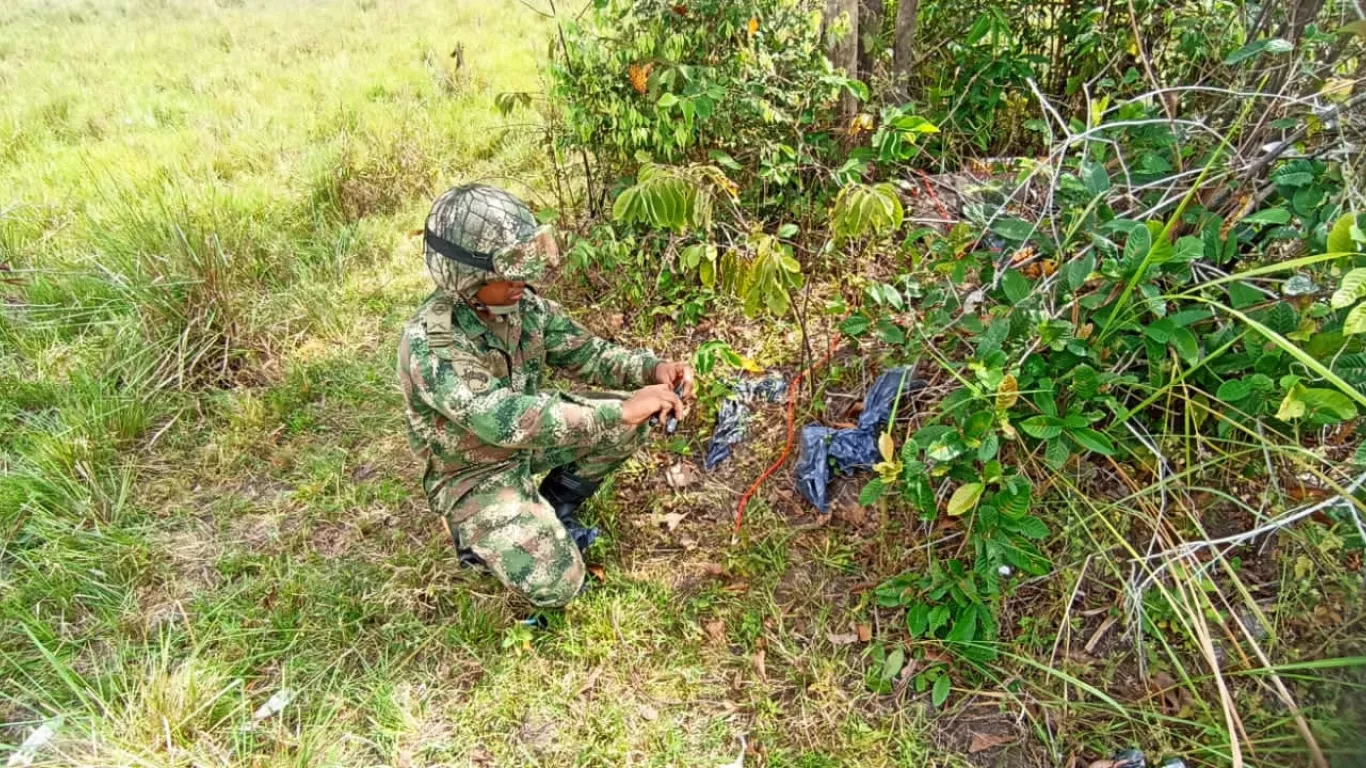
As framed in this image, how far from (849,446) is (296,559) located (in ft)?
6.10

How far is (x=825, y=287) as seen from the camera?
120 inches

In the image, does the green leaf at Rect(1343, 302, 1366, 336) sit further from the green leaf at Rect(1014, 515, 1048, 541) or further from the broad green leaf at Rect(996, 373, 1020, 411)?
the green leaf at Rect(1014, 515, 1048, 541)

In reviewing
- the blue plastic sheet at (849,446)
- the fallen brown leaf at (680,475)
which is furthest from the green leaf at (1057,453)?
the fallen brown leaf at (680,475)

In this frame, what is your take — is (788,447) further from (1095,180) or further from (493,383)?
(1095,180)

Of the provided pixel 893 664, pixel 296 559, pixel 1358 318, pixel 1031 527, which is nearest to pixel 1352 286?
pixel 1358 318

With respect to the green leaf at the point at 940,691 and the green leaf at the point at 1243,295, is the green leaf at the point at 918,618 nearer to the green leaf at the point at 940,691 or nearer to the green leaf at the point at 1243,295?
the green leaf at the point at 940,691

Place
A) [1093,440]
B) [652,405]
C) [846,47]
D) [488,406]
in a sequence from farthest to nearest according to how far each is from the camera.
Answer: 1. [846,47]
2. [652,405]
3. [488,406]
4. [1093,440]

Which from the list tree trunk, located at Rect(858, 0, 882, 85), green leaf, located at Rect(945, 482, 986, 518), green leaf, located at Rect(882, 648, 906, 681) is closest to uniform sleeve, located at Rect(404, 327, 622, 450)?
green leaf, located at Rect(945, 482, 986, 518)

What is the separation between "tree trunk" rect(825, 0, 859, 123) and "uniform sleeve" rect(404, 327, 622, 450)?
177cm

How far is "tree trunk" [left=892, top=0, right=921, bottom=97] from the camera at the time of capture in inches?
114

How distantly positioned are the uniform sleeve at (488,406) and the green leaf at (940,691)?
1.08 m

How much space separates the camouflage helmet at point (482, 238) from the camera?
177 cm

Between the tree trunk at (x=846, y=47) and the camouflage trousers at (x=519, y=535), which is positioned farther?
the tree trunk at (x=846, y=47)

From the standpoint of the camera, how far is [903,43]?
A: 297cm
